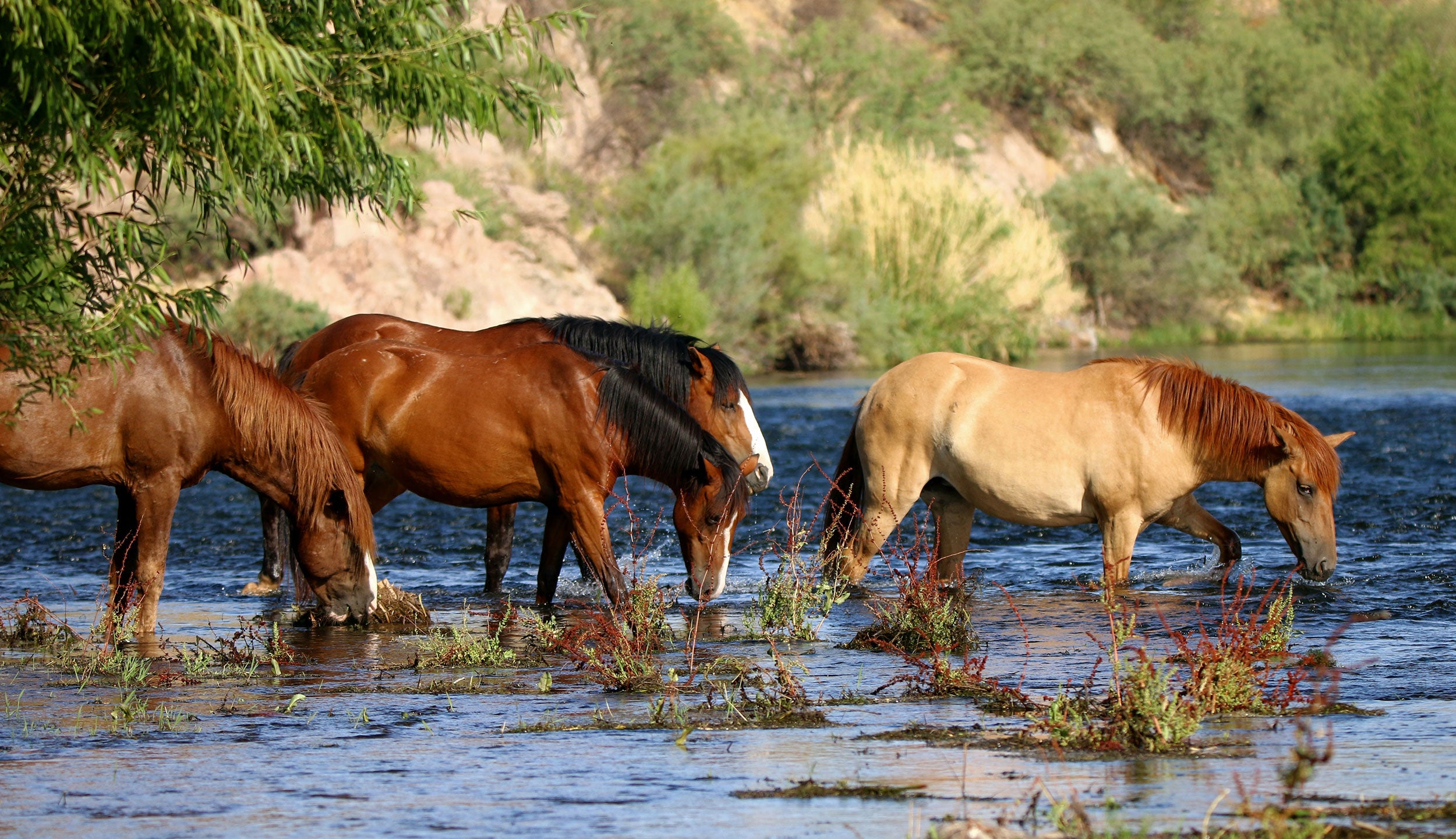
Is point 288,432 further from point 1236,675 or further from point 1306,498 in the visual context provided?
point 1306,498

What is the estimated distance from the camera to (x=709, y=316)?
35125 mm

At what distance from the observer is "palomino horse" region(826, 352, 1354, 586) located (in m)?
9.21

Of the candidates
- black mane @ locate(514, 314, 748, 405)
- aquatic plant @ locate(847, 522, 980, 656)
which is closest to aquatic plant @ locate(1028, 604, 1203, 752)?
aquatic plant @ locate(847, 522, 980, 656)

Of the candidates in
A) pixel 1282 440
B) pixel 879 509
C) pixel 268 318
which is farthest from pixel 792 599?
pixel 268 318

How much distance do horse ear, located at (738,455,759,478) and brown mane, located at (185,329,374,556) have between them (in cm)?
223

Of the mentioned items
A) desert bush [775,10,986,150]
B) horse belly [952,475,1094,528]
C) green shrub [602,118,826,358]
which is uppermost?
desert bush [775,10,986,150]

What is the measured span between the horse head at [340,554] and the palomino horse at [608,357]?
1351 mm

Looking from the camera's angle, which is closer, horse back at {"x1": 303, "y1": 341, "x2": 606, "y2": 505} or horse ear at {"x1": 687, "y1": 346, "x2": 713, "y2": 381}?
horse back at {"x1": 303, "y1": 341, "x2": 606, "y2": 505}

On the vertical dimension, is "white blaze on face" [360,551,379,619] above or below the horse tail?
below

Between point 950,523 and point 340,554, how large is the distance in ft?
12.9

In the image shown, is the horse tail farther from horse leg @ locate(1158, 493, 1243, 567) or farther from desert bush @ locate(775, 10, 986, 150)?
desert bush @ locate(775, 10, 986, 150)

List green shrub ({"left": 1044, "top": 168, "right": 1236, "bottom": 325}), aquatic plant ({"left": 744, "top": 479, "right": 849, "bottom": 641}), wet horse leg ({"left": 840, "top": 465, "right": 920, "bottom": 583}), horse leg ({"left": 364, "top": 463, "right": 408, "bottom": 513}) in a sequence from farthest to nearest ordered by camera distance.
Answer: green shrub ({"left": 1044, "top": 168, "right": 1236, "bottom": 325}) → wet horse leg ({"left": 840, "top": 465, "right": 920, "bottom": 583}) → horse leg ({"left": 364, "top": 463, "right": 408, "bottom": 513}) → aquatic plant ({"left": 744, "top": 479, "right": 849, "bottom": 641})

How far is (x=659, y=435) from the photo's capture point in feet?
28.9

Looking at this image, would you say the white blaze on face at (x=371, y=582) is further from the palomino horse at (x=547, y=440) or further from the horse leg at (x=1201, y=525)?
the horse leg at (x=1201, y=525)
